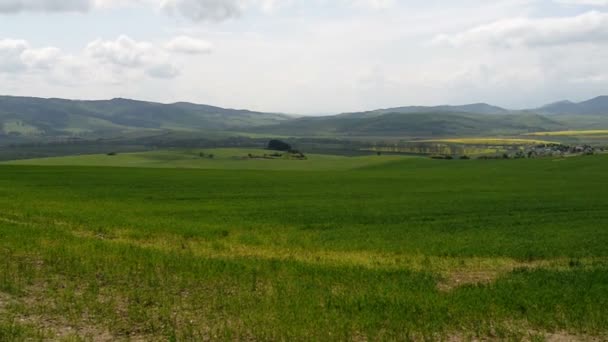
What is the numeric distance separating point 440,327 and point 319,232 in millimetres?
15396

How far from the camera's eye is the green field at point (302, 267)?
41.9 feet

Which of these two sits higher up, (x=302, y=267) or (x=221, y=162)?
(x=221, y=162)

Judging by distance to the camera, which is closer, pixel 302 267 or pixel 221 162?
pixel 302 267

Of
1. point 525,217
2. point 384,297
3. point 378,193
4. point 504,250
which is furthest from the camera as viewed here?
point 378,193

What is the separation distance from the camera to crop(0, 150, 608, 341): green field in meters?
12.8

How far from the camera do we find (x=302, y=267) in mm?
18656

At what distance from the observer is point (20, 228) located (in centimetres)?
2459

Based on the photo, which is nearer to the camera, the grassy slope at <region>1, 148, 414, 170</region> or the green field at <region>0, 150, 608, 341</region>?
the green field at <region>0, 150, 608, 341</region>

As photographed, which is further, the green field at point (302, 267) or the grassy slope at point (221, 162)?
the grassy slope at point (221, 162)

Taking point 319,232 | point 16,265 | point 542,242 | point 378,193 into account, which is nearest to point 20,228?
point 16,265

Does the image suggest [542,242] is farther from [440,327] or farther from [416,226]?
[440,327]

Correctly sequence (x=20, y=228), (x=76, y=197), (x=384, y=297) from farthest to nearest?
(x=76, y=197), (x=20, y=228), (x=384, y=297)

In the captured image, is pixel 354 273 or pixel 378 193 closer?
pixel 354 273

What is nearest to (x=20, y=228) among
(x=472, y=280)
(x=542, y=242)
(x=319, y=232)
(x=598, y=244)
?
(x=319, y=232)
